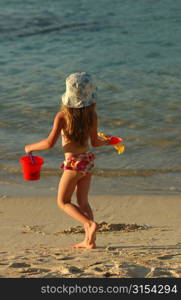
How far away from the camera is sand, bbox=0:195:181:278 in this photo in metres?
4.71

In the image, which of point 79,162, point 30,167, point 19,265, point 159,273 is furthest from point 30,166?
point 159,273

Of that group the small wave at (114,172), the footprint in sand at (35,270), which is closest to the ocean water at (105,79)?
the small wave at (114,172)

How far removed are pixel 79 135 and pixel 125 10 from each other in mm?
16890

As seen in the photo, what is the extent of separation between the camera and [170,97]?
38.5 feet

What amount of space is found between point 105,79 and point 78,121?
805 cm

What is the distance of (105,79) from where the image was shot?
43.2ft

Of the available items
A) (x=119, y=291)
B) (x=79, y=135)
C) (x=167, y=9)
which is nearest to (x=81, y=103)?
(x=79, y=135)

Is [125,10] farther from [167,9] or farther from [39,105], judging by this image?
[39,105]

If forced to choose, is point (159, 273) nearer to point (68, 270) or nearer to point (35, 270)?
point (68, 270)

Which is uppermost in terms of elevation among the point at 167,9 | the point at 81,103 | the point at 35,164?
the point at 167,9

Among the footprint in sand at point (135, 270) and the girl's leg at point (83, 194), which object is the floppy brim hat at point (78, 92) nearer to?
the girl's leg at point (83, 194)

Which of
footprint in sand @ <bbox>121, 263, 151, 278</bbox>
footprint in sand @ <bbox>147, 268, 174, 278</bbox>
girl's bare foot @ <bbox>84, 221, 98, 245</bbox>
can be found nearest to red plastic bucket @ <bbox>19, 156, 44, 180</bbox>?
girl's bare foot @ <bbox>84, 221, 98, 245</bbox>

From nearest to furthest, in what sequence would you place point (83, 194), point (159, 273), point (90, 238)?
point (159, 273) < point (90, 238) < point (83, 194)

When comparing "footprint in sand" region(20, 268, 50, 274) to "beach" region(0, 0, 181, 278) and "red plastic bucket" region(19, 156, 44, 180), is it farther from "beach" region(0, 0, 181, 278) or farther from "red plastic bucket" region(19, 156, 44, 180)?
"red plastic bucket" region(19, 156, 44, 180)
